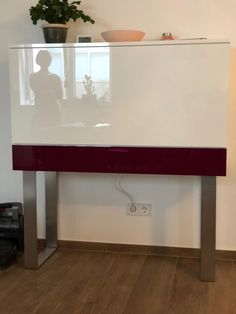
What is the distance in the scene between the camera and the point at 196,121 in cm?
247

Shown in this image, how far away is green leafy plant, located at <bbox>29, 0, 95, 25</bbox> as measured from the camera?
274 cm

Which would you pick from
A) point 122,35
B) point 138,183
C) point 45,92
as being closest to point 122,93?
point 122,35

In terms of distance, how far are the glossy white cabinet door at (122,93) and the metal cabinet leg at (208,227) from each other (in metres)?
0.27

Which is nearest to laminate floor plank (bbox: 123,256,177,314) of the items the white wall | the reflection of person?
the white wall

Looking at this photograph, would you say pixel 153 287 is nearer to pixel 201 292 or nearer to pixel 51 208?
pixel 201 292

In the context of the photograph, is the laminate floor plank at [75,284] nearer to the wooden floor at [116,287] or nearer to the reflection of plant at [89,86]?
the wooden floor at [116,287]

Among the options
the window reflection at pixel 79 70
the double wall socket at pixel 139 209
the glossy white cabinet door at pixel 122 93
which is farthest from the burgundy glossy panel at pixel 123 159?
the double wall socket at pixel 139 209

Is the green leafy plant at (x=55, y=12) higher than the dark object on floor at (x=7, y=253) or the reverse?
higher

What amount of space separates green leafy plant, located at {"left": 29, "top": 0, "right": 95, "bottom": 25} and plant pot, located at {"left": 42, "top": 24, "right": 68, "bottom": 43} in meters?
0.06

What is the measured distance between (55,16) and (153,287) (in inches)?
66.7

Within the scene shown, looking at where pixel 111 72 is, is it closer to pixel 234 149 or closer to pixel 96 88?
pixel 96 88

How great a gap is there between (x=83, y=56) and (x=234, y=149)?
43.5 inches

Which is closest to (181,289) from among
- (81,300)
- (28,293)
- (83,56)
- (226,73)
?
(81,300)

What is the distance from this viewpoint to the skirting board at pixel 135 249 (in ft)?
9.83
